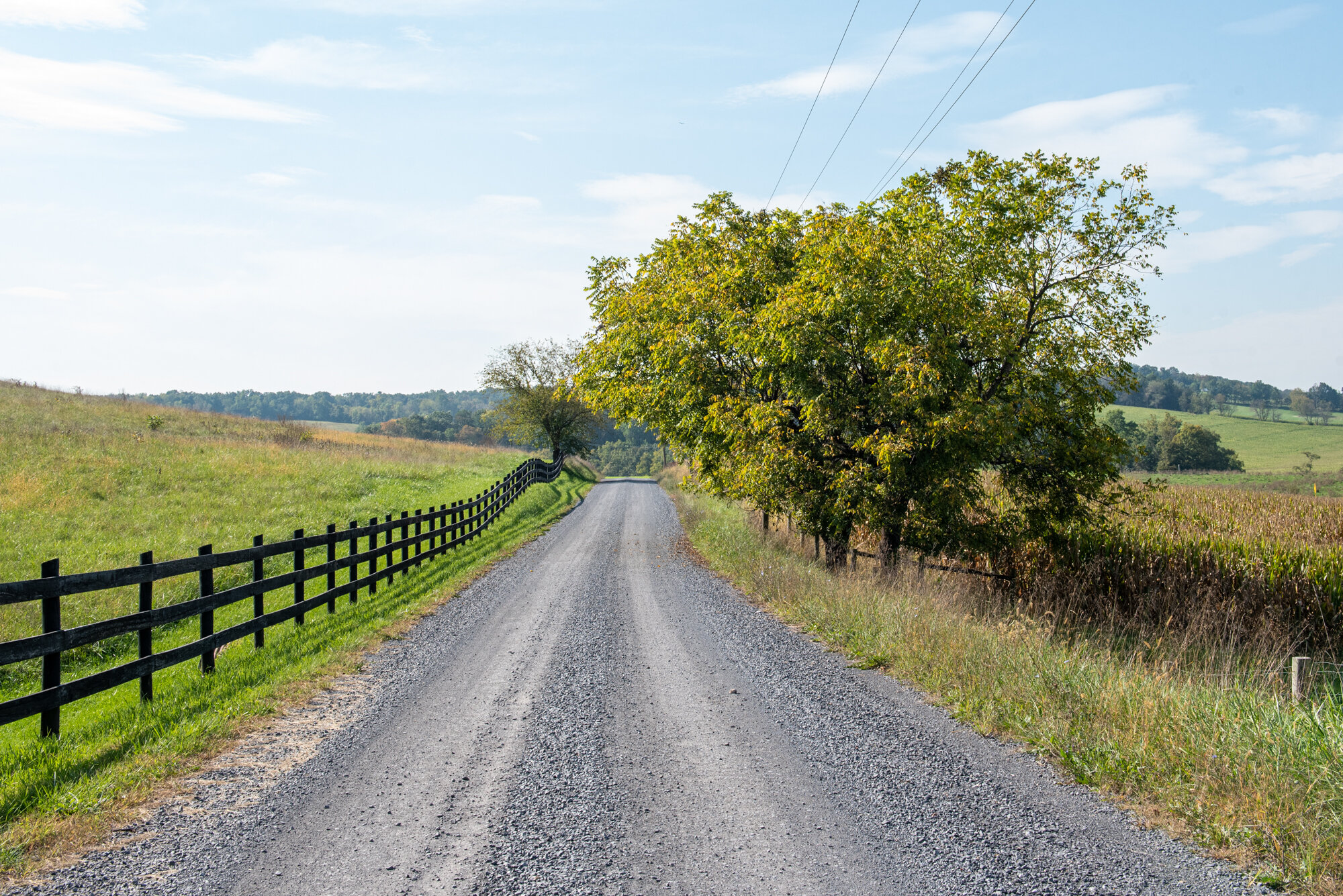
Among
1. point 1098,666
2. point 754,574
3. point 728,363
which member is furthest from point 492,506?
point 1098,666

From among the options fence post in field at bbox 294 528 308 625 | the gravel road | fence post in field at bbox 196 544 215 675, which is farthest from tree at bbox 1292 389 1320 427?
fence post in field at bbox 196 544 215 675

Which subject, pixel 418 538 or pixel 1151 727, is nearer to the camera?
pixel 1151 727

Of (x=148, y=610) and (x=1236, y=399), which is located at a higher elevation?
(x=1236, y=399)

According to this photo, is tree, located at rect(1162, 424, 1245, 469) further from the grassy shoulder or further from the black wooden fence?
the black wooden fence

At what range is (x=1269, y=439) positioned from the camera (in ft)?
315

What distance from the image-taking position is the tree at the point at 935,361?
12.9 m

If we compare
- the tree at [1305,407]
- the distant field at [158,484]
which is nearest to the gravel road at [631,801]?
the distant field at [158,484]

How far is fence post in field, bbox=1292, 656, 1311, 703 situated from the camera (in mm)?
5754

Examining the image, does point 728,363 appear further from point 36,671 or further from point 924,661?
point 36,671

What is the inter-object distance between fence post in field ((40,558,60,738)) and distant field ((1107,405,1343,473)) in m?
86.7

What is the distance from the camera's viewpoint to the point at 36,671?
941 cm

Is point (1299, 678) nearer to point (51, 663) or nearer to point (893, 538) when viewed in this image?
point (893, 538)

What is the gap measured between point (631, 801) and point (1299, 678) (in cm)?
528

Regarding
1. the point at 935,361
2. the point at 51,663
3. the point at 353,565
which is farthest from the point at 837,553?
the point at 51,663
